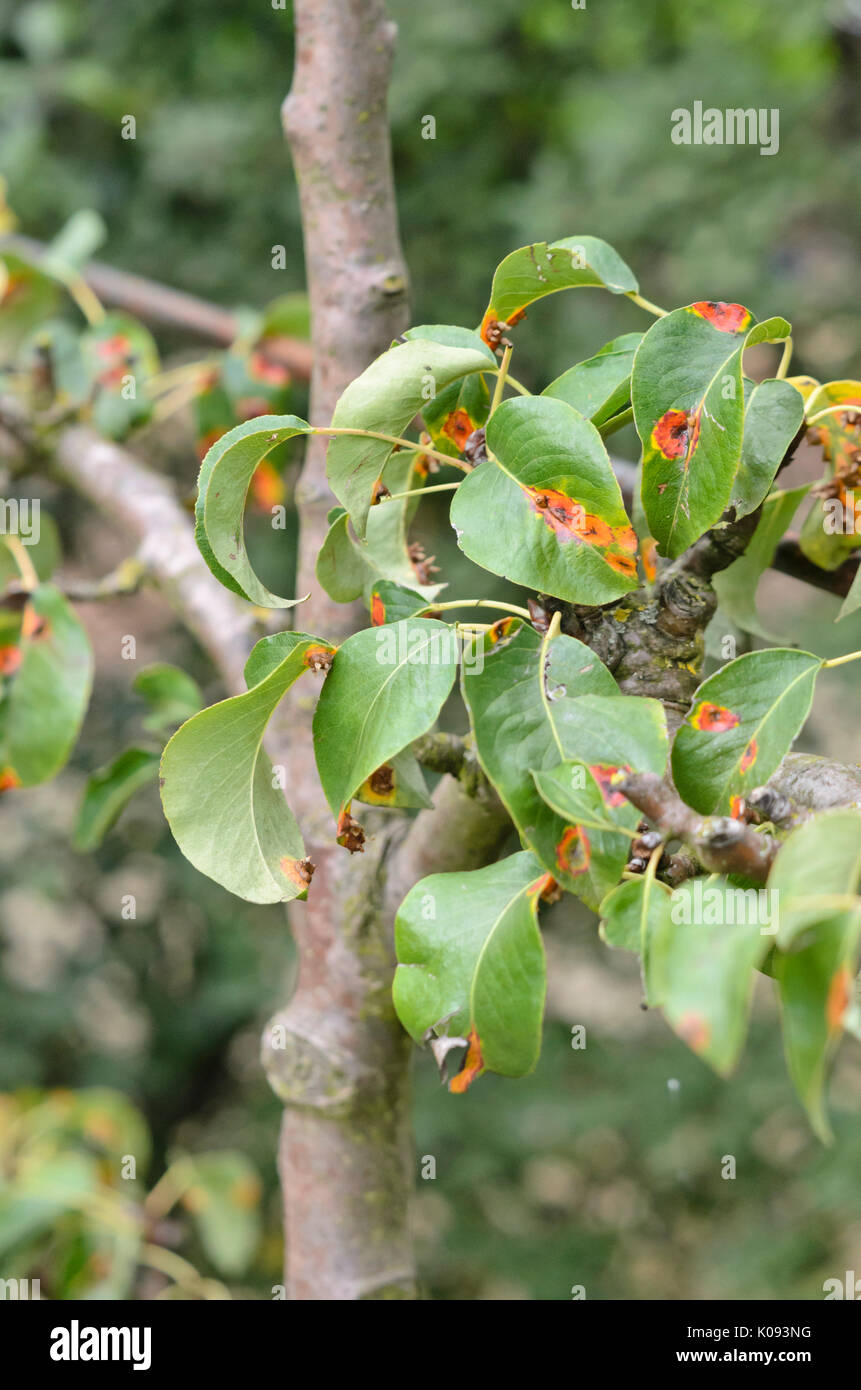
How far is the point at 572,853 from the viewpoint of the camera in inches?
11.1

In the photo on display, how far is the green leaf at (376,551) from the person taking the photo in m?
0.36

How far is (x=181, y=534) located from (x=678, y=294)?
2.72 feet

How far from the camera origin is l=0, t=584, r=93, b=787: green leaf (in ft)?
1.98

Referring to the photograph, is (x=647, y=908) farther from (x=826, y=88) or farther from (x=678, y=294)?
(x=826, y=88)

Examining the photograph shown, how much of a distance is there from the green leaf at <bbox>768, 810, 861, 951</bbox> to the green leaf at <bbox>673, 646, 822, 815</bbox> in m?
0.07

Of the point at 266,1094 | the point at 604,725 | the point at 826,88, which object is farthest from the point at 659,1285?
the point at 826,88

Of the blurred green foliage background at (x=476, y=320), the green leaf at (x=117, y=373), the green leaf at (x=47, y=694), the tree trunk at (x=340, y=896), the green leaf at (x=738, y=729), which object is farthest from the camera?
the blurred green foliage background at (x=476, y=320)

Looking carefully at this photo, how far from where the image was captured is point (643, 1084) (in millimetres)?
1312

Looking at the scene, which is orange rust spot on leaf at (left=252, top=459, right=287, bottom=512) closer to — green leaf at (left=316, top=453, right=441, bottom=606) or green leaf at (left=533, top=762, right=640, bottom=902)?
green leaf at (left=316, top=453, right=441, bottom=606)

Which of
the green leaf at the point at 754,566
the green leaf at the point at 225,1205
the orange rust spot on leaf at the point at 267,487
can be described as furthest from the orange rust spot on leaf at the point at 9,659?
the green leaf at the point at 225,1205

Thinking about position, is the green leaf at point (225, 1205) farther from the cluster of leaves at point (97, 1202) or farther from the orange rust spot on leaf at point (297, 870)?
the orange rust spot on leaf at point (297, 870)

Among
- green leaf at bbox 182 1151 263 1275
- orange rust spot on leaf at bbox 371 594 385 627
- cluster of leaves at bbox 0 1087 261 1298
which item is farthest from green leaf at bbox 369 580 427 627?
green leaf at bbox 182 1151 263 1275

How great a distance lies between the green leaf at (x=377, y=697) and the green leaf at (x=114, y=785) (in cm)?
38

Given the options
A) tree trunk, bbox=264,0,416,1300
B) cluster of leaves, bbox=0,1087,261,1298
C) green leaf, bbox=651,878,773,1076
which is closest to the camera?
green leaf, bbox=651,878,773,1076
